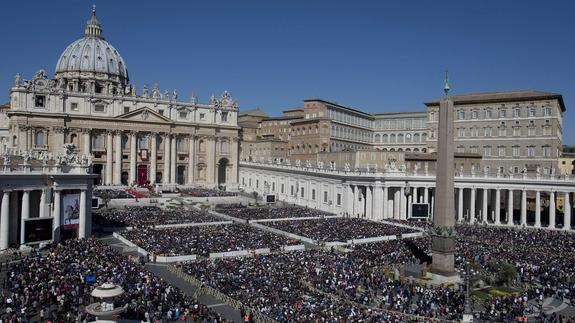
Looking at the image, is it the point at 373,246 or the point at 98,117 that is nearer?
the point at 373,246

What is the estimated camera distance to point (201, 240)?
119 feet

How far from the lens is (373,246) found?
3722cm

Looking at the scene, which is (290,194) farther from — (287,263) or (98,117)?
(287,263)

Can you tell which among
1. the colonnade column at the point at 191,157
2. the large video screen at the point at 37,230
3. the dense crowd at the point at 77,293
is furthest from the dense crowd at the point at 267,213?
the colonnade column at the point at 191,157

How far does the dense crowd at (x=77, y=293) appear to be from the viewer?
20.2 meters

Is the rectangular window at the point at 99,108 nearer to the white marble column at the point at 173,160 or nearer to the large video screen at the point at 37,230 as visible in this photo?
the white marble column at the point at 173,160

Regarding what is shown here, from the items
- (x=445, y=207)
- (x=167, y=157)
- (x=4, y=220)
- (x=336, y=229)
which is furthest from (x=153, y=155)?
(x=445, y=207)

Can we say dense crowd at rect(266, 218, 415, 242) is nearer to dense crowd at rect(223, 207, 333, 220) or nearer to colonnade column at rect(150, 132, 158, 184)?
dense crowd at rect(223, 207, 333, 220)

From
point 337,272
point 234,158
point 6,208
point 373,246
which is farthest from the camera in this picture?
point 234,158

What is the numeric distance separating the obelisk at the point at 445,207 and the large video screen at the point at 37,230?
24.0m

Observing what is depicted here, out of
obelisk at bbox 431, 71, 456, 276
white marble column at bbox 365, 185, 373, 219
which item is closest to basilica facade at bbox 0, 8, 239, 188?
white marble column at bbox 365, 185, 373, 219

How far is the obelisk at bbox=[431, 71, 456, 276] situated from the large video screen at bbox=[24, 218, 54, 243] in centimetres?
2398

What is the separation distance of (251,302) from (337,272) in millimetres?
7357

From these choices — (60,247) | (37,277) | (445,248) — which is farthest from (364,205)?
(37,277)
